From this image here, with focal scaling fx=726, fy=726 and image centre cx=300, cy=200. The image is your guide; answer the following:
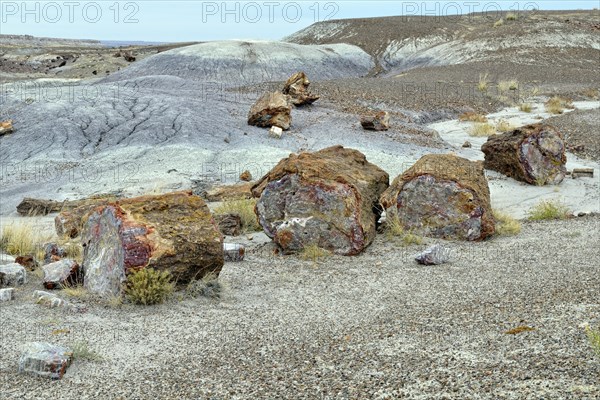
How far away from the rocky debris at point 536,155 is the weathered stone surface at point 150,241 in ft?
29.2

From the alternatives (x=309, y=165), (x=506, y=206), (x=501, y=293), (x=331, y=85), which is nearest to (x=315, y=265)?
(x=309, y=165)

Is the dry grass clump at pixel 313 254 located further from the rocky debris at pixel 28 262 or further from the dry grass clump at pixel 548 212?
the dry grass clump at pixel 548 212

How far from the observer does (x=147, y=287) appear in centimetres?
732

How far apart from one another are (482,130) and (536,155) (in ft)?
22.7

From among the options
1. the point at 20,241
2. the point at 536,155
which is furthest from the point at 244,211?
the point at 536,155

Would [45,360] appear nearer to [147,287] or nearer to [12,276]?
[147,287]

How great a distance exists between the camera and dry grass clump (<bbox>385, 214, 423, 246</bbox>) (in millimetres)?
10156

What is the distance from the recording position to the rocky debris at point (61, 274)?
795 centimetres

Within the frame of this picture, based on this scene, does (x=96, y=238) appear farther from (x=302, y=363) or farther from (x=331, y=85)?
(x=331, y=85)

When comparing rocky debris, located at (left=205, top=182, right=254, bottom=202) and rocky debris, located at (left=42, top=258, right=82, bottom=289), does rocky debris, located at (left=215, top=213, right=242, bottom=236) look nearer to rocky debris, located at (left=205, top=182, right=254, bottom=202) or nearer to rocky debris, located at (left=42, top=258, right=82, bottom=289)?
rocky debris, located at (left=205, top=182, right=254, bottom=202)

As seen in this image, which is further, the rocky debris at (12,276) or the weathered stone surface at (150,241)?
the rocky debris at (12,276)

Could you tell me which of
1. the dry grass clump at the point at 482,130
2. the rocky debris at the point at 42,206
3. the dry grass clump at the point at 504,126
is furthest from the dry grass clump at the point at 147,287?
the dry grass clump at the point at 504,126

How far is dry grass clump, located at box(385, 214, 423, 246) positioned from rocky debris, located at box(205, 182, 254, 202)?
145 inches

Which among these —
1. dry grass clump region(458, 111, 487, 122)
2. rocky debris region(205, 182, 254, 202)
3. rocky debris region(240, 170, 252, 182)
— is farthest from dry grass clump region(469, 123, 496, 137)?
rocky debris region(205, 182, 254, 202)
